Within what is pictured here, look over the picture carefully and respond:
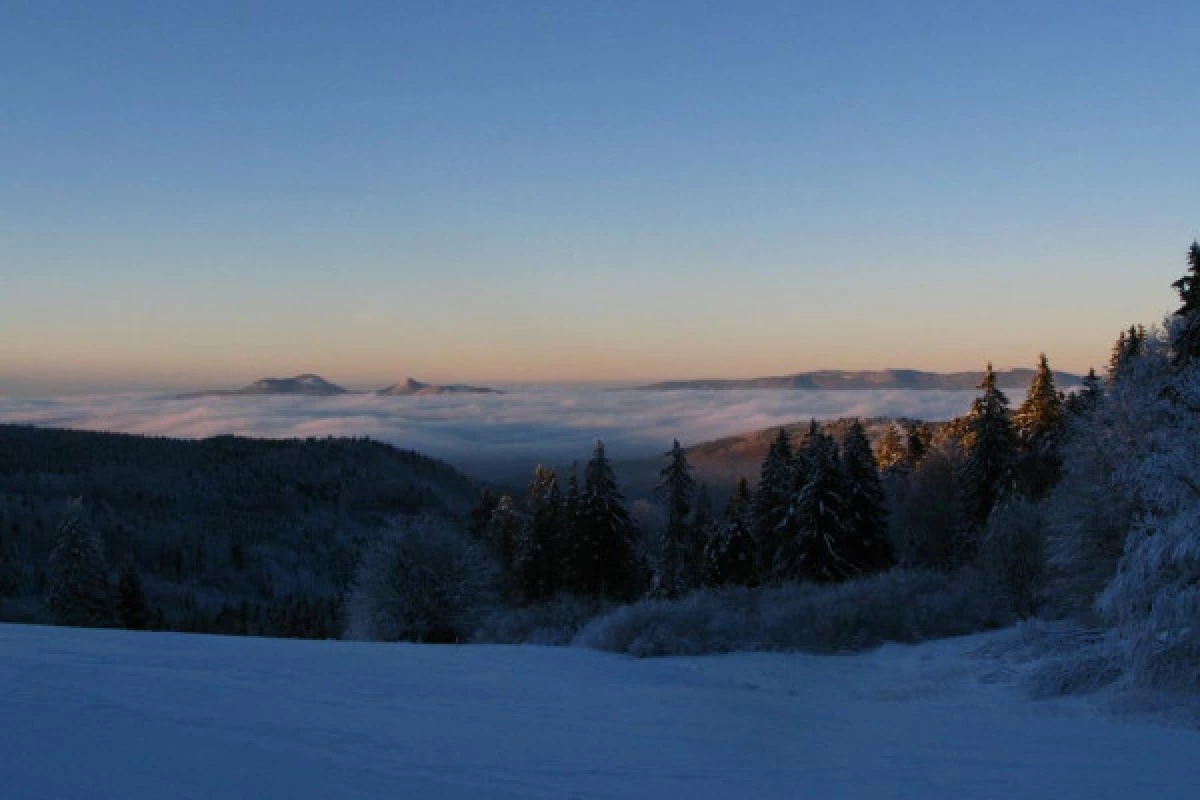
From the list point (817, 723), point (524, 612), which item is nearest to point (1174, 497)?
point (817, 723)

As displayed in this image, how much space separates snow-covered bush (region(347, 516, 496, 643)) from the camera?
34594 mm

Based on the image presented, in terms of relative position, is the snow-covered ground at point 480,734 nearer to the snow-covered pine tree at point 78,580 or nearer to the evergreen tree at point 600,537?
the evergreen tree at point 600,537

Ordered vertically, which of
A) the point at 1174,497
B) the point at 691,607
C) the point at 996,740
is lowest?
the point at 691,607

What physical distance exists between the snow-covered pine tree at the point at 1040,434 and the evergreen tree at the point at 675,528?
1859 cm

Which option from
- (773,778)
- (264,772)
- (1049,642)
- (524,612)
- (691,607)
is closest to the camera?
(264,772)

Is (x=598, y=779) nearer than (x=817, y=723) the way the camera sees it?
Yes

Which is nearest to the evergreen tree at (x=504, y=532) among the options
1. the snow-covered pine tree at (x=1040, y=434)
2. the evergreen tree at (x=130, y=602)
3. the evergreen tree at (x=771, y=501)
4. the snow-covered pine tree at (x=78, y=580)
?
the evergreen tree at (x=771, y=501)

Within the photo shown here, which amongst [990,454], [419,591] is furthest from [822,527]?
[419,591]

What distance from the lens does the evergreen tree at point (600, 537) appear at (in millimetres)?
43656

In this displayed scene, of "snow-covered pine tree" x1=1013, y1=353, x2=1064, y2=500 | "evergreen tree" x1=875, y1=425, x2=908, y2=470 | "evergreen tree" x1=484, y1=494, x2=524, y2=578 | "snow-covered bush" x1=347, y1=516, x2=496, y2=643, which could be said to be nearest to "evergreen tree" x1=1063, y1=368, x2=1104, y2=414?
"snow-covered pine tree" x1=1013, y1=353, x2=1064, y2=500

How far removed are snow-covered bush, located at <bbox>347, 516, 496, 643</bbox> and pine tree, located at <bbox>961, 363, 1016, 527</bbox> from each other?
25746 mm

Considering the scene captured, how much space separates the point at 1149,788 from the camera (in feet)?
26.5

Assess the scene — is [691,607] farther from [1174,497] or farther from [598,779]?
[598,779]

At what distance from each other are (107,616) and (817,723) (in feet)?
150
